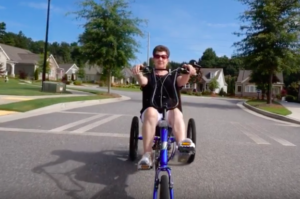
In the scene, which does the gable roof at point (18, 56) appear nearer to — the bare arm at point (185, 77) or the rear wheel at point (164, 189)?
the bare arm at point (185, 77)

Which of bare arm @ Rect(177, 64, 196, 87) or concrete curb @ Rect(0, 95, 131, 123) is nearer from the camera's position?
bare arm @ Rect(177, 64, 196, 87)

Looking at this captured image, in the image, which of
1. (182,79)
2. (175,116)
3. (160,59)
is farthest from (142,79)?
(175,116)

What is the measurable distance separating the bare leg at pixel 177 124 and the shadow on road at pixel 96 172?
898mm

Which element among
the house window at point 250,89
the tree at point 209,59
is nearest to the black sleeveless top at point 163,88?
the house window at point 250,89

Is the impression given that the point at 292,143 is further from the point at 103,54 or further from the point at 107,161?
the point at 103,54

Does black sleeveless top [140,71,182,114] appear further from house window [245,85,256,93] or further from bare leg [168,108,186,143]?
house window [245,85,256,93]

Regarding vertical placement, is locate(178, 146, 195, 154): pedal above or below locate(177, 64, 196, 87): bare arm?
below

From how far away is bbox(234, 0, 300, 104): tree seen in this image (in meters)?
19.4

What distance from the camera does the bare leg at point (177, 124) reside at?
12.8 feet

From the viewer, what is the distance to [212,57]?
108125 millimetres

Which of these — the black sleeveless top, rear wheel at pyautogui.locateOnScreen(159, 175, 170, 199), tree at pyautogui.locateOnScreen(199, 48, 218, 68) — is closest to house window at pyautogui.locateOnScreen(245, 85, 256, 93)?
tree at pyautogui.locateOnScreen(199, 48, 218, 68)

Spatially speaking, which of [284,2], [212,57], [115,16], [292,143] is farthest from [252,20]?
[212,57]

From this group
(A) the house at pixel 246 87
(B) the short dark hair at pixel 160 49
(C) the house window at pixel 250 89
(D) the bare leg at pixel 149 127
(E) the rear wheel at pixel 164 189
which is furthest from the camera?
(C) the house window at pixel 250 89

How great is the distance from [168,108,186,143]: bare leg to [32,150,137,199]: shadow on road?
2.95ft
